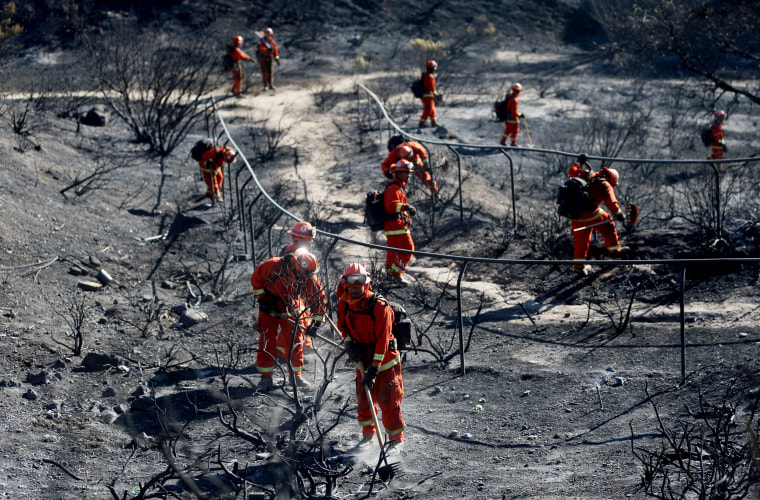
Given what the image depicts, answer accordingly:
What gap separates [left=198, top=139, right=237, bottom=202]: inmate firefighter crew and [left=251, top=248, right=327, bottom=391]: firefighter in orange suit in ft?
18.3

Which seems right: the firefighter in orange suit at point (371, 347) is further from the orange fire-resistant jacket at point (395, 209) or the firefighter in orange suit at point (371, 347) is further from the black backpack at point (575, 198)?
the black backpack at point (575, 198)

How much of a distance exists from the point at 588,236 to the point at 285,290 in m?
4.59

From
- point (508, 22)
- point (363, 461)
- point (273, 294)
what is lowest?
point (363, 461)

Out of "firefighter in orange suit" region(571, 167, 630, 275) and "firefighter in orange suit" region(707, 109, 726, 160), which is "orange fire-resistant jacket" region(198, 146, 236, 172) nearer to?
"firefighter in orange suit" region(571, 167, 630, 275)

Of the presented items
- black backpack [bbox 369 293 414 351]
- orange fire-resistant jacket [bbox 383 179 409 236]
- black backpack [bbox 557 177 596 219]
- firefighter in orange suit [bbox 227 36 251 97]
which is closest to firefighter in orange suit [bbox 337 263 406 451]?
black backpack [bbox 369 293 414 351]

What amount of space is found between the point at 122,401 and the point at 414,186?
7.34 meters

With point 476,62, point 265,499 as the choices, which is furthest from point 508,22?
point 265,499

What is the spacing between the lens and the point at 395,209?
9258 millimetres

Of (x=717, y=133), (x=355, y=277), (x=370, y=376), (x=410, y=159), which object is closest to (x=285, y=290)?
(x=355, y=277)

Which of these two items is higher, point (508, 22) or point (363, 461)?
point (508, 22)

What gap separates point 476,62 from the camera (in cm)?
2592

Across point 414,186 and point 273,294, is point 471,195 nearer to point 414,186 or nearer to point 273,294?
point 414,186

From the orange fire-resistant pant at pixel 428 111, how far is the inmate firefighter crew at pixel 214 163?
5935 millimetres

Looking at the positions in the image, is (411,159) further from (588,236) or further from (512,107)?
(512,107)
